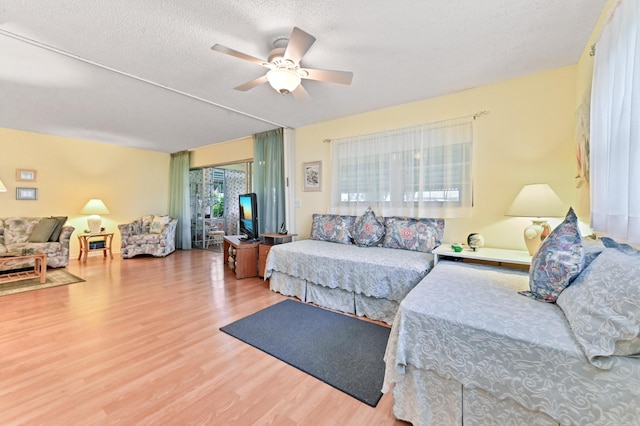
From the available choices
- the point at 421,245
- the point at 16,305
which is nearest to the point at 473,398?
the point at 421,245

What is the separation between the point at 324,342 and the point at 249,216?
2538 mm

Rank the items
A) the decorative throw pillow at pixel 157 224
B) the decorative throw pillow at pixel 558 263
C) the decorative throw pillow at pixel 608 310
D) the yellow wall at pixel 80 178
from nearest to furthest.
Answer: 1. the decorative throw pillow at pixel 608 310
2. the decorative throw pillow at pixel 558 263
3. the yellow wall at pixel 80 178
4. the decorative throw pillow at pixel 157 224

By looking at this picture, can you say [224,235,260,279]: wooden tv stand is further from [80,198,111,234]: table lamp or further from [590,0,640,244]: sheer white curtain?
[590,0,640,244]: sheer white curtain

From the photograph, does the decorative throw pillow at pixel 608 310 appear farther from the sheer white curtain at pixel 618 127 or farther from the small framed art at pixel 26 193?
the small framed art at pixel 26 193

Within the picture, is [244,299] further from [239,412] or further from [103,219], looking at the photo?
[103,219]

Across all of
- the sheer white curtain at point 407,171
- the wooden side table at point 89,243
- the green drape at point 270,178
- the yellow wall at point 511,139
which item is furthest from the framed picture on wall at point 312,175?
the wooden side table at point 89,243

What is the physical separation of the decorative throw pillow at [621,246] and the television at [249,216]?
368 cm

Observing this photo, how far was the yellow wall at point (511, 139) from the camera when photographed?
→ 96.6 inches

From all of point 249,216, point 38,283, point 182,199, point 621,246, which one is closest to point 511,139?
point 621,246

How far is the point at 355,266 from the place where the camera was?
104 inches

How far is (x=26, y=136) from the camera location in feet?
15.4

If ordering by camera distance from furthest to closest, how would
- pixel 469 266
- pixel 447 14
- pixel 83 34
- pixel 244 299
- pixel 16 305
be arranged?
1. pixel 244 299
2. pixel 16 305
3. pixel 469 266
4. pixel 83 34
5. pixel 447 14

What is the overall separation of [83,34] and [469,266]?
362 centimetres

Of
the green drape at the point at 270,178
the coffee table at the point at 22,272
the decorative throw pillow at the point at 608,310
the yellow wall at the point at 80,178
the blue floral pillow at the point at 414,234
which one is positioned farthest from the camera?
the yellow wall at the point at 80,178
